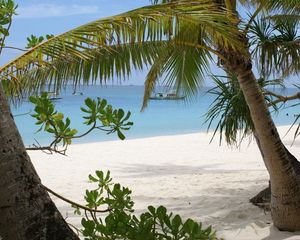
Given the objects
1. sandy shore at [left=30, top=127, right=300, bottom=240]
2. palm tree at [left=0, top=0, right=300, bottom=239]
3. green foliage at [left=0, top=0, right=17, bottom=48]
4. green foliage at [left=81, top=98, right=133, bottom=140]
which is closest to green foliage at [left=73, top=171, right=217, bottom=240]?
green foliage at [left=81, top=98, right=133, bottom=140]

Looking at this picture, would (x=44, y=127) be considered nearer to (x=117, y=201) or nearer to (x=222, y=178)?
(x=117, y=201)

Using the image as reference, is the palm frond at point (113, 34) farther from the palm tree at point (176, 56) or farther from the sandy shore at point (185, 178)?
the sandy shore at point (185, 178)

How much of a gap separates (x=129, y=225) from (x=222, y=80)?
4296 millimetres

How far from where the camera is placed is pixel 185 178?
892cm

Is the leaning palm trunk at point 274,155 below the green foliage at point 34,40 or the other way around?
below

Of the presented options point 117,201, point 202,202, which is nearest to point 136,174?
point 202,202

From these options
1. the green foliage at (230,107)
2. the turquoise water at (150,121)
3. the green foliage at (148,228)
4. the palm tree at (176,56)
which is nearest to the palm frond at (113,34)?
the palm tree at (176,56)

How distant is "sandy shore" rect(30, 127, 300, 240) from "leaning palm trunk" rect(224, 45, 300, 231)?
179 mm

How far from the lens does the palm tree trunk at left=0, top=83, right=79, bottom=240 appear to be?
3.87 feet

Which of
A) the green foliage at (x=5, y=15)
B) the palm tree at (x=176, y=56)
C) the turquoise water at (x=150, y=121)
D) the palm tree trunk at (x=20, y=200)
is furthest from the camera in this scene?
the turquoise water at (x=150, y=121)

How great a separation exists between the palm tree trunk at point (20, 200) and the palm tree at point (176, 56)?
126cm

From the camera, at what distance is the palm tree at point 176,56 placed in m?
2.82

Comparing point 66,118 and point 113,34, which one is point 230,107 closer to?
point 113,34

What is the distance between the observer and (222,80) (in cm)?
540
